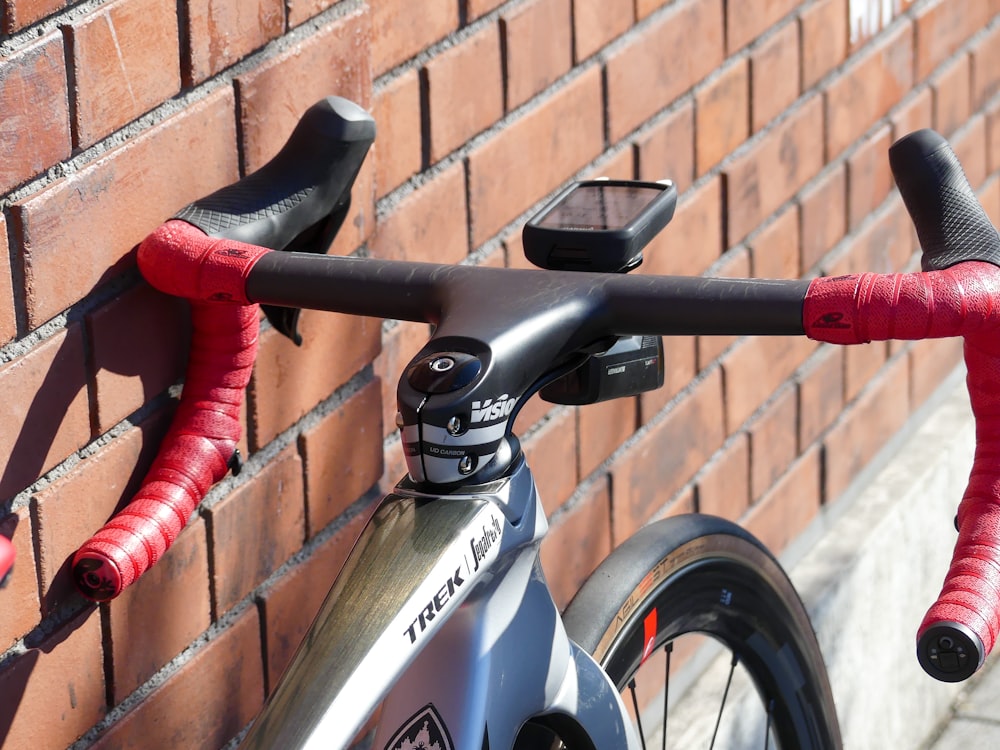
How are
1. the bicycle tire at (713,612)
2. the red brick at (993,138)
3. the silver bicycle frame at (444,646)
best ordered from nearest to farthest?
the silver bicycle frame at (444,646)
the bicycle tire at (713,612)
the red brick at (993,138)

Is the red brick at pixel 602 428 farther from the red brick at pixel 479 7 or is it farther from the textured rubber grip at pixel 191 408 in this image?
the textured rubber grip at pixel 191 408

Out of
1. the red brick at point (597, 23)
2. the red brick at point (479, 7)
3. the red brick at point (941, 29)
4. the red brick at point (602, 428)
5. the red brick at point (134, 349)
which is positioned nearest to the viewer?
the red brick at point (134, 349)

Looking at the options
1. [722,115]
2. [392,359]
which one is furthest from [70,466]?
[722,115]

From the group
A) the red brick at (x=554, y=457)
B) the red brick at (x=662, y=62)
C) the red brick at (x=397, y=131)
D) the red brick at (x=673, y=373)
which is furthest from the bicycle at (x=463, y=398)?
the red brick at (x=673, y=373)

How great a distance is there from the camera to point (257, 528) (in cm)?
122

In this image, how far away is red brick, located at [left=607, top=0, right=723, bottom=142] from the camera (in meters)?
1.71

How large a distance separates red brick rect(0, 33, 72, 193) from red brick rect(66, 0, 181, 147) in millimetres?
14

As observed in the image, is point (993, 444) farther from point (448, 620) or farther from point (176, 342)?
point (176, 342)

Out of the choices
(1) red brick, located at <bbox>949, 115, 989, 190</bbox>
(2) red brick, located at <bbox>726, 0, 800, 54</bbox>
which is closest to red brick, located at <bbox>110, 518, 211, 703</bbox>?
(2) red brick, located at <bbox>726, 0, 800, 54</bbox>

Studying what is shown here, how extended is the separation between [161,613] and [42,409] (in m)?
0.21

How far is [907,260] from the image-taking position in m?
2.51

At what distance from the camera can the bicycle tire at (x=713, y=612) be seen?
124cm

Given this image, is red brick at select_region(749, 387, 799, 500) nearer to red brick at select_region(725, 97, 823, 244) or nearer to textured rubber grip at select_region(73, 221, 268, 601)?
red brick at select_region(725, 97, 823, 244)

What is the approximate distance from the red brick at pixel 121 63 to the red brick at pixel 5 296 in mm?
85
